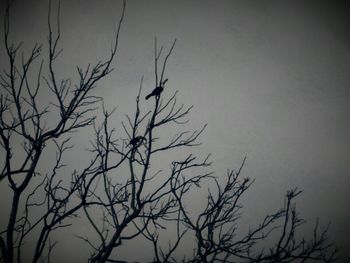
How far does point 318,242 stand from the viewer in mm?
5434

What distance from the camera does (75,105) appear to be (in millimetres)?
4066

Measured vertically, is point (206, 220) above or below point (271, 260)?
above

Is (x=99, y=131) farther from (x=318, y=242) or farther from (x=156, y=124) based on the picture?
(x=318, y=242)

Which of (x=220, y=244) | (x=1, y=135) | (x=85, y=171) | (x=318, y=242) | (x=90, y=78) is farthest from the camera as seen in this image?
(x=318, y=242)

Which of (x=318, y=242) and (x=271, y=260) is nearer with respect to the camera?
(x=271, y=260)

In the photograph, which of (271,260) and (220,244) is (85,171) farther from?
(271,260)

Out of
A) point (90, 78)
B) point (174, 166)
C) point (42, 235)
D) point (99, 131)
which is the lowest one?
point (42, 235)

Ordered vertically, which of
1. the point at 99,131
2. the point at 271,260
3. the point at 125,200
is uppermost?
the point at 99,131

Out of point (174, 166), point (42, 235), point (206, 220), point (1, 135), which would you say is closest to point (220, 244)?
point (206, 220)

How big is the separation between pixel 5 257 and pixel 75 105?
237 cm

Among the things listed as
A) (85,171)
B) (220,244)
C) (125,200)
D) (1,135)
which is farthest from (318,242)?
(1,135)

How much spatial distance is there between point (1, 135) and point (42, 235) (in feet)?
5.16

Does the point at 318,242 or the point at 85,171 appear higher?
the point at 85,171

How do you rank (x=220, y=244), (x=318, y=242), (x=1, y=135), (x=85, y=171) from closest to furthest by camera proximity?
(x=1, y=135) < (x=85, y=171) < (x=220, y=244) < (x=318, y=242)
